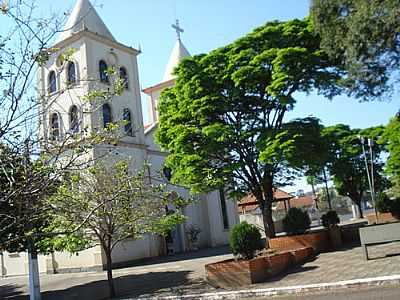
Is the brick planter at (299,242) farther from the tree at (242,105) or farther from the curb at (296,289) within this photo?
the curb at (296,289)

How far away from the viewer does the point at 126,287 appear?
1603cm

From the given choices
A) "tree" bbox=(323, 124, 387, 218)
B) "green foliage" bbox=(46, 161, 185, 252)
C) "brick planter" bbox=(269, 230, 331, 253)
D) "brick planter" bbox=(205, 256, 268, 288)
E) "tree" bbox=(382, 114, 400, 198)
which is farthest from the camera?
"tree" bbox=(323, 124, 387, 218)

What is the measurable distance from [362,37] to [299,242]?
7.72 meters

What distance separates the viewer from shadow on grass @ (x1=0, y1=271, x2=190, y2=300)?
1477cm

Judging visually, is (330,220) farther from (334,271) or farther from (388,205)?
(334,271)

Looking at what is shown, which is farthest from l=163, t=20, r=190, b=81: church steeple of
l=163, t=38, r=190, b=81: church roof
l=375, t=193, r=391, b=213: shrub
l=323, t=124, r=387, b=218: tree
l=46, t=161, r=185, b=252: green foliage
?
l=46, t=161, r=185, b=252: green foliage

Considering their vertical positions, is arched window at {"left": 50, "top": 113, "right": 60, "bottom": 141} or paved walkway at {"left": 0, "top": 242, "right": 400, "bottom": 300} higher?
arched window at {"left": 50, "top": 113, "right": 60, "bottom": 141}

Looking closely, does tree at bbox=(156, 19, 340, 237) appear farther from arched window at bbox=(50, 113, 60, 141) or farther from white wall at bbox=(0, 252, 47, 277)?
white wall at bbox=(0, 252, 47, 277)

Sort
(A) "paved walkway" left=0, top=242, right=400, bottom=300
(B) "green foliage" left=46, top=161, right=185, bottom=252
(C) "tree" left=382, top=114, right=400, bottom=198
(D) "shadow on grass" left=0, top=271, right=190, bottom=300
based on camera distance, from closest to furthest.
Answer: (A) "paved walkway" left=0, top=242, right=400, bottom=300, (B) "green foliage" left=46, top=161, right=185, bottom=252, (D) "shadow on grass" left=0, top=271, right=190, bottom=300, (C) "tree" left=382, top=114, right=400, bottom=198

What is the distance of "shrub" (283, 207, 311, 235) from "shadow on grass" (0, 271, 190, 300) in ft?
15.0

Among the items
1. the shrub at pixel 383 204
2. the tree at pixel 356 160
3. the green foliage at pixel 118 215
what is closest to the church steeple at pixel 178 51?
the tree at pixel 356 160

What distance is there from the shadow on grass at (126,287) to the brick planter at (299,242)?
3593 millimetres

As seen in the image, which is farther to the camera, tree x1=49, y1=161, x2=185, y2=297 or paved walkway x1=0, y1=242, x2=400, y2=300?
tree x1=49, y1=161, x2=185, y2=297

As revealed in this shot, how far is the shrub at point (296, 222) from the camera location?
1889cm
